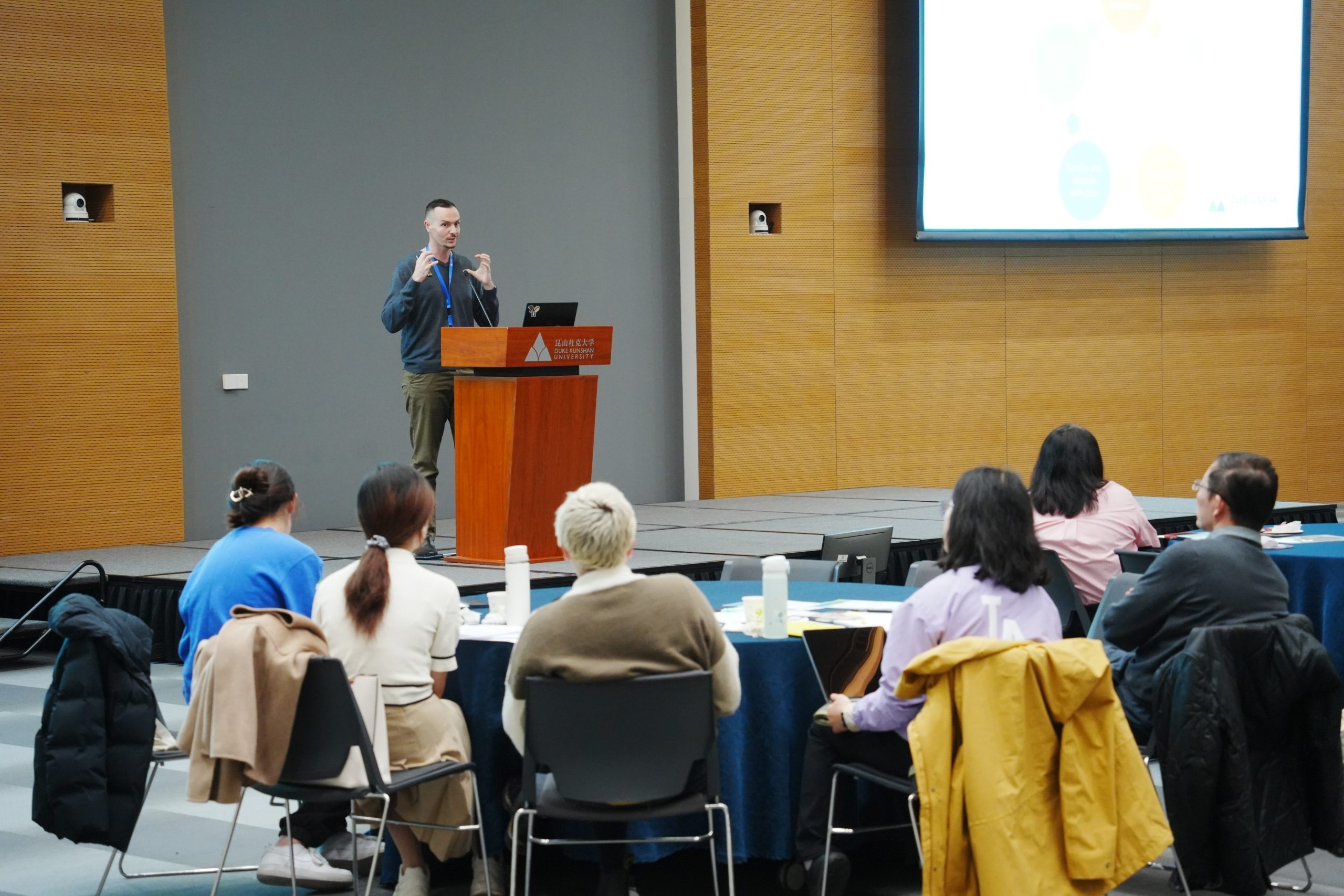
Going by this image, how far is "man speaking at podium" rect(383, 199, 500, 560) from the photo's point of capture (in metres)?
6.65

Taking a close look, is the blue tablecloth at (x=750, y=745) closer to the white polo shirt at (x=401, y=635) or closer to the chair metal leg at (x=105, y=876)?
the white polo shirt at (x=401, y=635)

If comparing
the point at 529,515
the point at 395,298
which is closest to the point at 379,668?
the point at 529,515

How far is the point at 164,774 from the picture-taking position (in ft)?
16.0

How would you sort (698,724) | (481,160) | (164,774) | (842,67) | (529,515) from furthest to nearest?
(842,67) → (481,160) → (529,515) → (164,774) → (698,724)

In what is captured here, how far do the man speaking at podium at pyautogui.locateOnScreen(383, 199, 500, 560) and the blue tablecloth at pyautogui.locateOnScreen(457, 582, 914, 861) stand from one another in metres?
3.06


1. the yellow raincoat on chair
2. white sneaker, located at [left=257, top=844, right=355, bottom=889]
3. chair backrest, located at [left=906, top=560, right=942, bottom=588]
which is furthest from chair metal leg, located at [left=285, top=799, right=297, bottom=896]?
chair backrest, located at [left=906, top=560, right=942, bottom=588]

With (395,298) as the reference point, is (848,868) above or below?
below

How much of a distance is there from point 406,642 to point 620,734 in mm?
591

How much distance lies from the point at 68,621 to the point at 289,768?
0.63 m

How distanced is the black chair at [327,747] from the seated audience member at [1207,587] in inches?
65.5

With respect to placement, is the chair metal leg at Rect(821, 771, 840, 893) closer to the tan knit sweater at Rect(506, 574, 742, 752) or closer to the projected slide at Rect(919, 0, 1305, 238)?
the tan knit sweater at Rect(506, 574, 742, 752)

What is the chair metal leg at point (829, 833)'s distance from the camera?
3283 mm

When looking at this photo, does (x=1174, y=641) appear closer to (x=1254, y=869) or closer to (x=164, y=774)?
(x=1254, y=869)

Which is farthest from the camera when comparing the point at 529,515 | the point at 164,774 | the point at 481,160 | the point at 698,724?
the point at 481,160
